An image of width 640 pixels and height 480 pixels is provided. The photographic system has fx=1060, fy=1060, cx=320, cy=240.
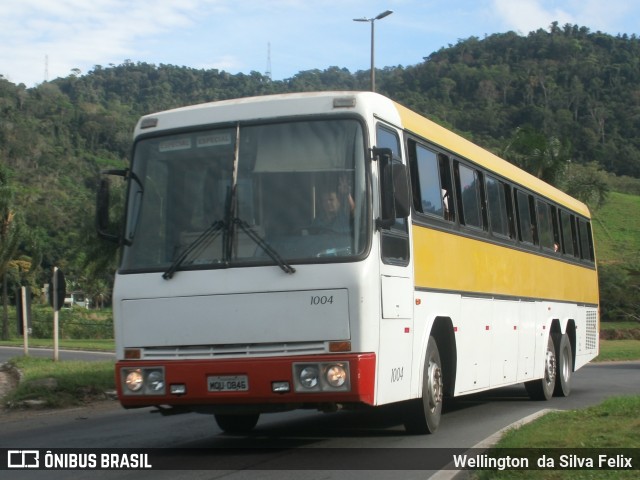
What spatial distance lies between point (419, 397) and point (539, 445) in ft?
6.73

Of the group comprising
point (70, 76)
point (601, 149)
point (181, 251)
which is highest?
point (70, 76)

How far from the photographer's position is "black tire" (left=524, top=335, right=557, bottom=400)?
1734 cm

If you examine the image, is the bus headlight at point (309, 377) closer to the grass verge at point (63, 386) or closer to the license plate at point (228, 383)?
the license plate at point (228, 383)

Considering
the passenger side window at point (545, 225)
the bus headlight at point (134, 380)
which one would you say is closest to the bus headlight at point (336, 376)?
the bus headlight at point (134, 380)

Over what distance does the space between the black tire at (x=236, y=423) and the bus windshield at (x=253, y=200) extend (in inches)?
118

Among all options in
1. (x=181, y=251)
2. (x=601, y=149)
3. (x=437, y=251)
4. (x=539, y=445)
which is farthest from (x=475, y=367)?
(x=601, y=149)

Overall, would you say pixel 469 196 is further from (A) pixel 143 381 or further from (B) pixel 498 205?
(A) pixel 143 381

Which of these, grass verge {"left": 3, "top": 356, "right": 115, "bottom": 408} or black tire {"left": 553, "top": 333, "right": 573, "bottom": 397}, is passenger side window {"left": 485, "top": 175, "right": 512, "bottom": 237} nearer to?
black tire {"left": 553, "top": 333, "right": 573, "bottom": 397}

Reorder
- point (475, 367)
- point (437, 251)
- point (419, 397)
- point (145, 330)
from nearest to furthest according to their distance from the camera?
point (145, 330)
point (419, 397)
point (437, 251)
point (475, 367)

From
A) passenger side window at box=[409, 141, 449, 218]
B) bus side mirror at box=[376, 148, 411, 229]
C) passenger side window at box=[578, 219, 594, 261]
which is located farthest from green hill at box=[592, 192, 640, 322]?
bus side mirror at box=[376, 148, 411, 229]

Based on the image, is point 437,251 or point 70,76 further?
point 70,76

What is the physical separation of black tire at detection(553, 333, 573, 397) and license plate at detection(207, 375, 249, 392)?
32.0 feet

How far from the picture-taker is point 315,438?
11.7m

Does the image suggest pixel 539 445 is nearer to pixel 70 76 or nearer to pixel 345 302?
pixel 345 302
